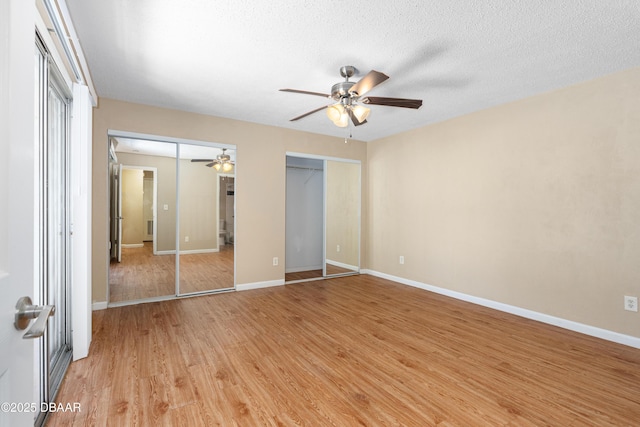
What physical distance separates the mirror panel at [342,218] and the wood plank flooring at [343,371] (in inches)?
81.5

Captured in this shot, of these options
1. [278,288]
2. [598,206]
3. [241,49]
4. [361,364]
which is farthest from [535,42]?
[278,288]

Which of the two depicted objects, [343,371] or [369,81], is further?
[369,81]

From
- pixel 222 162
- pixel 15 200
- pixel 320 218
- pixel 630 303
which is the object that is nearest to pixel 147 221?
pixel 222 162

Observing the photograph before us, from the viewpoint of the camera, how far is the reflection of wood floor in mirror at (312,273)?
5.41m

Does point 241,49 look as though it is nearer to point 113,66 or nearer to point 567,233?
point 113,66

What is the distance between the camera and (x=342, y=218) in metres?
5.84

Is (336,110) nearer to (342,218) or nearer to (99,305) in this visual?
(342,218)

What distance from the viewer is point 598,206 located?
305 centimetres

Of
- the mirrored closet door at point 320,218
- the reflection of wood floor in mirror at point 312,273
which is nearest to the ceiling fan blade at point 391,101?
the mirrored closet door at point 320,218

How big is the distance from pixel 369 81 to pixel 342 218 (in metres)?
3.51

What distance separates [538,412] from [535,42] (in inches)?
108

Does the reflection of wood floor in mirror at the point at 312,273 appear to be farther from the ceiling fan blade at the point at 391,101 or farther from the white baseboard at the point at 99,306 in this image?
the ceiling fan blade at the point at 391,101

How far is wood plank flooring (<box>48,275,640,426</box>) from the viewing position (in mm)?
1854

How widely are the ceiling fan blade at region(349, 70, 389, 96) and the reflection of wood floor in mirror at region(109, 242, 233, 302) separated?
3.06 m
